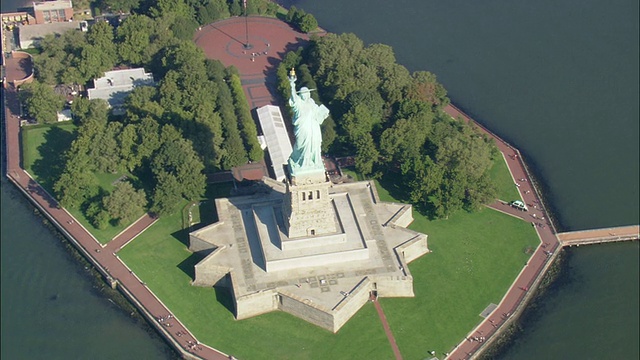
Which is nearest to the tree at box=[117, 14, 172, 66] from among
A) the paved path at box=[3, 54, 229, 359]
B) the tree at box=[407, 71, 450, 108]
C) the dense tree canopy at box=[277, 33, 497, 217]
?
the paved path at box=[3, 54, 229, 359]

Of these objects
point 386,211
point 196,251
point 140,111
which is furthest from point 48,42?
point 386,211

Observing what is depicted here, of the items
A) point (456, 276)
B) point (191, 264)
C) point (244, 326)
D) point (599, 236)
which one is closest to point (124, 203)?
point (191, 264)

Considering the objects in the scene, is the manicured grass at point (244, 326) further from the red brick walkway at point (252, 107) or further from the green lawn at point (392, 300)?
the red brick walkway at point (252, 107)

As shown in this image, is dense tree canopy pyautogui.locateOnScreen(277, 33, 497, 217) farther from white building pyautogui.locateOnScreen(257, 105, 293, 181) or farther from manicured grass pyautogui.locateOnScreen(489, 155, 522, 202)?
white building pyautogui.locateOnScreen(257, 105, 293, 181)

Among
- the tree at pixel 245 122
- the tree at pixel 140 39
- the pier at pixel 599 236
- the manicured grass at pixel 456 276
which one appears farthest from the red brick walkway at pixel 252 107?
the tree at pixel 140 39

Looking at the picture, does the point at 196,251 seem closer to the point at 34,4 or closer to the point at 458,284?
the point at 458,284

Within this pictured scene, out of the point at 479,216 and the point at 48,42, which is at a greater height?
the point at 48,42
